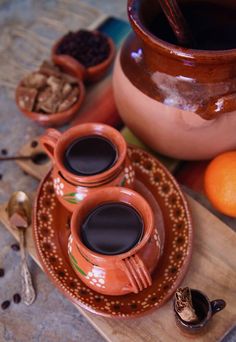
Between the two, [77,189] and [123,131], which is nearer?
[77,189]

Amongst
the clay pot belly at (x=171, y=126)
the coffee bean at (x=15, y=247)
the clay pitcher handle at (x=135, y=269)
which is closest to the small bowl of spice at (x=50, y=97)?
the clay pot belly at (x=171, y=126)

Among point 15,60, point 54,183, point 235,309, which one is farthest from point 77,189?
Answer: point 15,60

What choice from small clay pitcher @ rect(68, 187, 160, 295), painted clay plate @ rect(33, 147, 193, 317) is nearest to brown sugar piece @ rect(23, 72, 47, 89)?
painted clay plate @ rect(33, 147, 193, 317)

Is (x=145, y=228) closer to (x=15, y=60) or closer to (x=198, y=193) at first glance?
(x=198, y=193)

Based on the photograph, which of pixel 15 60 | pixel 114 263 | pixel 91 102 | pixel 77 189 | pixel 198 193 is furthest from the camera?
pixel 15 60

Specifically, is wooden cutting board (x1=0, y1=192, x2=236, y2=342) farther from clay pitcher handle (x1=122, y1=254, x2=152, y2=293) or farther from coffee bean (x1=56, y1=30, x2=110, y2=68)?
coffee bean (x1=56, y1=30, x2=110, y2=68)

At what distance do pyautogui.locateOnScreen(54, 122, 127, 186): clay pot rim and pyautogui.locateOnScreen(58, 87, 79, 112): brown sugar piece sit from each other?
0.19 metres

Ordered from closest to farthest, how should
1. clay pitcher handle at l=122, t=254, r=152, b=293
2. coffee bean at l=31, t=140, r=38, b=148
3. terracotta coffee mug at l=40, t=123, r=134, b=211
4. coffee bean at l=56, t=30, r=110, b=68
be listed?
clay pitcher handle at l=122, t=254, r=152, b=293
terracotta coffee mug at l=40, t=123, r=134, b=211
coffee bean at l=31, t=140, r=38, b=148
coffee bean at l=56, t=30, r=110, b=68

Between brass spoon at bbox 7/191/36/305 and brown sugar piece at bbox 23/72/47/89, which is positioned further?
brown sugar piece at bbox 23/72/47/89

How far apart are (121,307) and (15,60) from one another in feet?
2.19

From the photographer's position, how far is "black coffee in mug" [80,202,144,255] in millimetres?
602

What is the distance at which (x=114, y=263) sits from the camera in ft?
1.89

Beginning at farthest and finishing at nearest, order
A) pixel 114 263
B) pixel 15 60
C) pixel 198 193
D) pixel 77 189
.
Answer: pixel 15 60, pixel 198 193, pixel 77 189, pixel 114 263

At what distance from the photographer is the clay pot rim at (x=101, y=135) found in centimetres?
67
